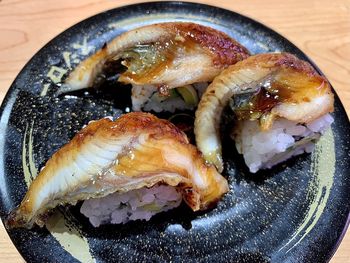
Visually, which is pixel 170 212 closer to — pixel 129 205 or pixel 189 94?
pixel 129 205

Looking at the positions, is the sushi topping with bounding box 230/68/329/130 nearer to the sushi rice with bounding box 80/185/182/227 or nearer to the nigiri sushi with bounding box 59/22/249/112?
the nigiri sushi with bounding box 59/22/249/112

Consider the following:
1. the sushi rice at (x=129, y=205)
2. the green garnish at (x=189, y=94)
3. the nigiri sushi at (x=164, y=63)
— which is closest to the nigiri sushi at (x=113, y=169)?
the sushi rice at (x=129, y=205)

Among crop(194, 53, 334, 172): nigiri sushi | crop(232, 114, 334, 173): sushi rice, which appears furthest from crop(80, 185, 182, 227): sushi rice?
crop(232, 114, 334, 173): sushi rice

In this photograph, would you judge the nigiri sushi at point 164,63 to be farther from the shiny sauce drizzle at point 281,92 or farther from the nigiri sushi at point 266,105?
the shiny sauce drizzle at point 281,92

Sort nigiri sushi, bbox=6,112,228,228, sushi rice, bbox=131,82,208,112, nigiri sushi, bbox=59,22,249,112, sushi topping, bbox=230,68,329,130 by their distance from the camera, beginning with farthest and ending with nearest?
sushi rice, bbox=131,82,208,112 < nigiri sushi, bbox=59,22,249,112 < sushi topping, bbox=230,68,329,130 < nigiri sushi, bbox=6,112,228,228

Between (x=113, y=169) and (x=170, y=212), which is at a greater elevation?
(x=113, y=169)

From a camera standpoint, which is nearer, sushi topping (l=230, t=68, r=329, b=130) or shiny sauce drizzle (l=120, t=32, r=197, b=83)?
sushi topping (l=230, t=68, r=329, b=130)

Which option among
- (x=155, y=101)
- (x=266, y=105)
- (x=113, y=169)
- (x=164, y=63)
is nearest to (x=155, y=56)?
(x=164, y=63)
